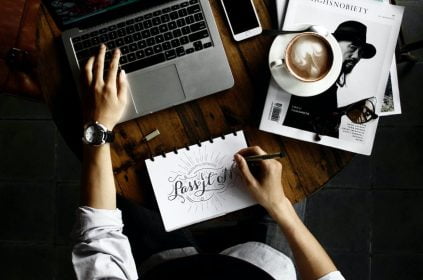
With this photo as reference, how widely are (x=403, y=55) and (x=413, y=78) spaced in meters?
0.21

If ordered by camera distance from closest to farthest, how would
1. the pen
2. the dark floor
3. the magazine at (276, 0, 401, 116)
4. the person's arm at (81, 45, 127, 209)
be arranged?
the pen, the person's arm at (81, 45, 127, 209), the magazine at (276, 0, 401, 116), the dark floor

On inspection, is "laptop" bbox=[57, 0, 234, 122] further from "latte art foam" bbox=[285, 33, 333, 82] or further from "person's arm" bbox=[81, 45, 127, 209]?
"latte art foam" bbox=[285, 33, 333, 82]

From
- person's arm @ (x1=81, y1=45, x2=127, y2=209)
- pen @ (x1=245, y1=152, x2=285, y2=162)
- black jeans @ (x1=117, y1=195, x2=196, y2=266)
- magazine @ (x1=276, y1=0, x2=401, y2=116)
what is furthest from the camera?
black jeans @ (x1=117, y1=195, x2=196, y2=266)

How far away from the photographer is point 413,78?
1790 millimetres

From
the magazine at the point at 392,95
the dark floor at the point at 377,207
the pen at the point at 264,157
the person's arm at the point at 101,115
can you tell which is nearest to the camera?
the pen at the point at 264,157

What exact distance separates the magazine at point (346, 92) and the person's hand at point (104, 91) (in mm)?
340

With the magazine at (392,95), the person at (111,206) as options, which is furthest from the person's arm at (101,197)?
the magazine at (392,95)

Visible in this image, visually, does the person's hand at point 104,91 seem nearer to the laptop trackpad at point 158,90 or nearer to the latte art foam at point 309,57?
the laptop trackpad at point 158,90

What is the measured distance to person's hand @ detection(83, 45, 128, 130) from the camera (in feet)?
3.64

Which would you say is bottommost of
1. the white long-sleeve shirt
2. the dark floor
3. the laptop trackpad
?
the dark floor

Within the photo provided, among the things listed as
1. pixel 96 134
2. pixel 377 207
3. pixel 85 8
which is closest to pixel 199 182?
pixel 96 134

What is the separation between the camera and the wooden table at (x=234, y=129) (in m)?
1.13

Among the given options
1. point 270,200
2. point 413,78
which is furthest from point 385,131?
point 270,200

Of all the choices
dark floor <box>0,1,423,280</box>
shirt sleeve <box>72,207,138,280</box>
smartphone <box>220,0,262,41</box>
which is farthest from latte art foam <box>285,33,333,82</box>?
dark floor <box>0,1,423,280</box>
